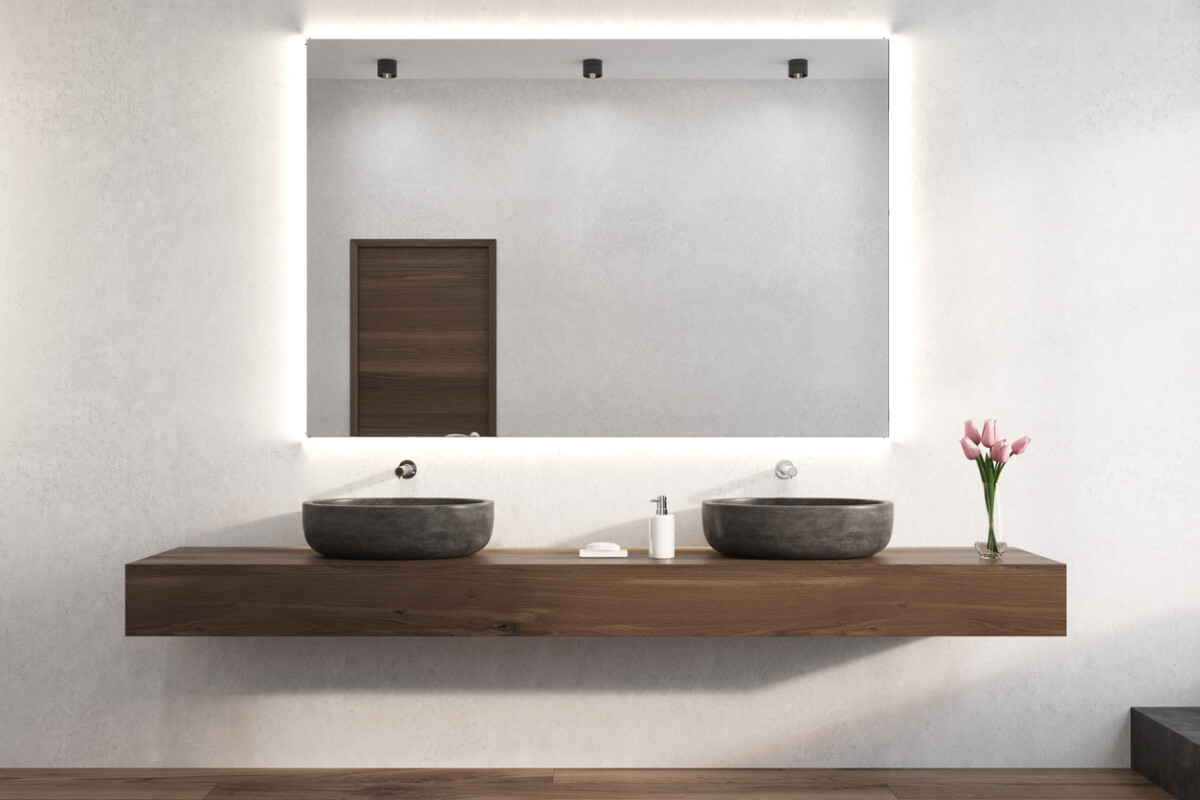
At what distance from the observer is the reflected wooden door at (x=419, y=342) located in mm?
2924

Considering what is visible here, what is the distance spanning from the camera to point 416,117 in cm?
296

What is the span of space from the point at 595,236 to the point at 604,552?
0.96m

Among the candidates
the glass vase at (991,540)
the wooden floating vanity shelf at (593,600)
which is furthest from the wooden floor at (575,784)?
the glass vase at (991,540)

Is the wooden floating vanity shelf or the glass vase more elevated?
the glass vase

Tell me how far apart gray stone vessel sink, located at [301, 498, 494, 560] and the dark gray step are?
1958 millimetres

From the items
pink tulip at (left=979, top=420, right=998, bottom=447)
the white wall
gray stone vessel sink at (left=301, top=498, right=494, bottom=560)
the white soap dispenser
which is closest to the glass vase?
pink tulip at (left=979, top=420, right=998, bottom=447)

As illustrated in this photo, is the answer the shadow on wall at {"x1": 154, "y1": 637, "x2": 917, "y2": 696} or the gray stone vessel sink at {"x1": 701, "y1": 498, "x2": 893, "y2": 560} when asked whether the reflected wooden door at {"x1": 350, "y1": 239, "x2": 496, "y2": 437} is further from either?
the gray stone vessel sink at {"x1": 701, "y1": 498, "x2": 893, "y2": 560}

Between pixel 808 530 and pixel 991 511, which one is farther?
pixel 991 511

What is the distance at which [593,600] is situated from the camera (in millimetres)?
2441

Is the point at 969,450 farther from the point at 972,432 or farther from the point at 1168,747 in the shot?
the point at 1168,747

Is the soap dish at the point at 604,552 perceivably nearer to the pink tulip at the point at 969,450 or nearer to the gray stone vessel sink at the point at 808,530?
the gray stone vessel sink at the point at 808,530

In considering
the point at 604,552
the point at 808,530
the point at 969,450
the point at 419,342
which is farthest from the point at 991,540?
the point at 419,342

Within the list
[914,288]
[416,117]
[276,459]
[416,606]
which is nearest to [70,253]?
[276,459]

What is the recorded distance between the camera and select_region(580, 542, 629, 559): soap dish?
8.57ft
